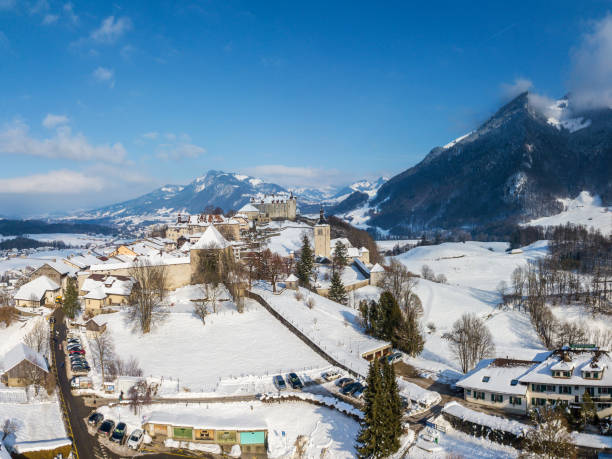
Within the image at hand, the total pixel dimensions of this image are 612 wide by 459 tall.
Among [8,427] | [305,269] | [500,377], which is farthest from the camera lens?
[305,269]

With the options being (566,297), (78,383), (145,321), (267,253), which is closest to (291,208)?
(267,253)

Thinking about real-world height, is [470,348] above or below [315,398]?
below

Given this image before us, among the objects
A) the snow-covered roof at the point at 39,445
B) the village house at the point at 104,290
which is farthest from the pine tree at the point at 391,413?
the village house at the point at 104,290

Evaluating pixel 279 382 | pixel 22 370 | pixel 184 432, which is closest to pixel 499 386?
pixel 279 382

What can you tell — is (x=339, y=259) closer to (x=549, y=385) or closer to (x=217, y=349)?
(x=217, y=349)

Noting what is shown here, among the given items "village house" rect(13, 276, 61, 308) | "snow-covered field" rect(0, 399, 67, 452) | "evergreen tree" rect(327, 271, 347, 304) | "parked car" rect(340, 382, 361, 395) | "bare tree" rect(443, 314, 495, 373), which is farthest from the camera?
"evergreen tree" rect(327, 271, 347, 304)

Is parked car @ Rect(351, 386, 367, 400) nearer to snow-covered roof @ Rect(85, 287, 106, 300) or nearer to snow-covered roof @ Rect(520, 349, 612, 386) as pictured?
snow-covered roof @ Rect(520, 349, 612, 386)

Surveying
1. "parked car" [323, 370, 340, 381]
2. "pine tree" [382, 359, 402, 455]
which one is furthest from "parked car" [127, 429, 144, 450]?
"pine tree" [382, 359, 402, 455]
